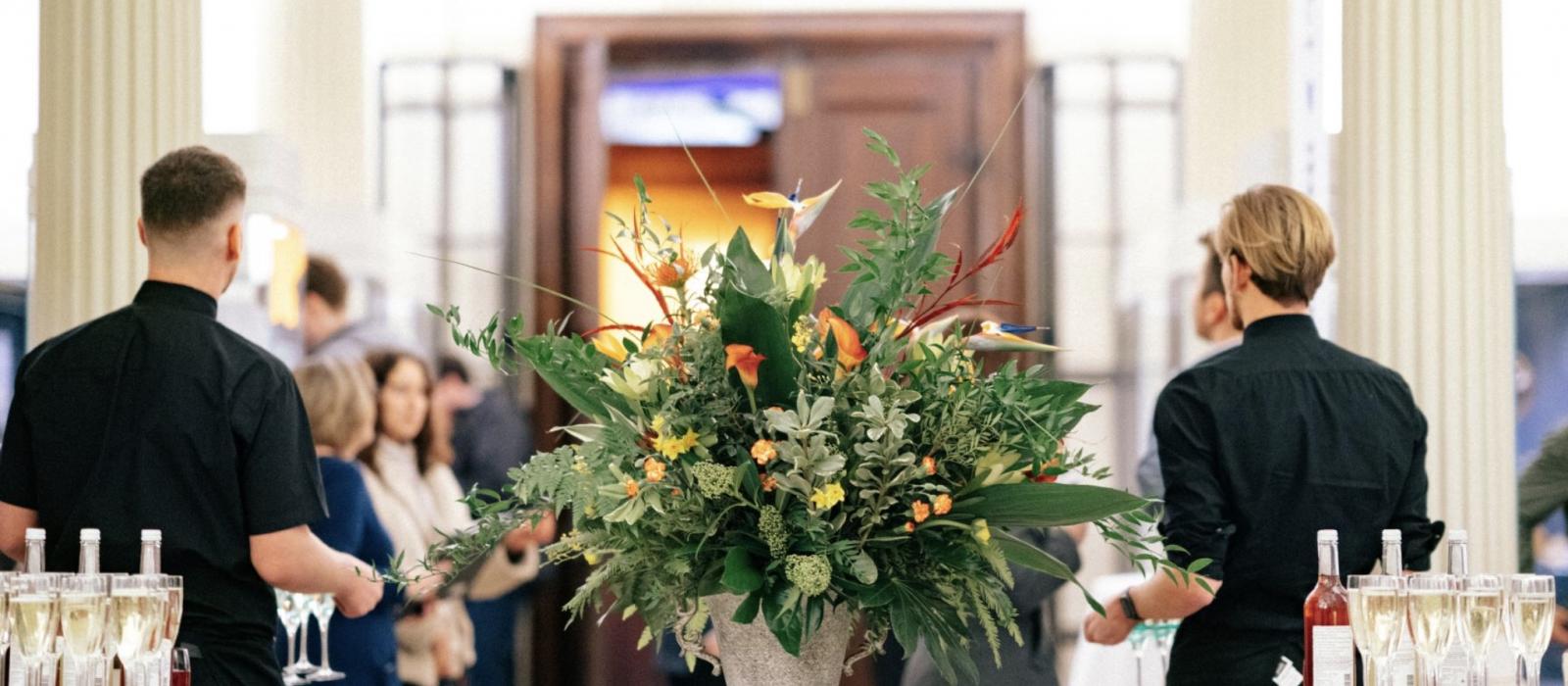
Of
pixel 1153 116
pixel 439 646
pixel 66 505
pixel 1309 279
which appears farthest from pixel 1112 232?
pixel 66 505

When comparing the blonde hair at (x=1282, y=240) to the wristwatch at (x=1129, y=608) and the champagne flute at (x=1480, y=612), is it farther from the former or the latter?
the champagne flute at (x=1480, y=612)

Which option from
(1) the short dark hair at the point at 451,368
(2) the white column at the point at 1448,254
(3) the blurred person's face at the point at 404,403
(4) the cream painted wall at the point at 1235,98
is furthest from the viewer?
(1) the short dark hair at the point at 451,368

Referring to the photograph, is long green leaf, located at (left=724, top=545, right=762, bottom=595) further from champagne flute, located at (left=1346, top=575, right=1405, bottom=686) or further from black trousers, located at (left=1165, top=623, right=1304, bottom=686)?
black trousers, located at (left=1165, top=623, right=1304, bottom=686)

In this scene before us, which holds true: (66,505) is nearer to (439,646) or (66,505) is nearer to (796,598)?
(796,598)

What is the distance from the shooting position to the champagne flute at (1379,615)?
5.83 ft

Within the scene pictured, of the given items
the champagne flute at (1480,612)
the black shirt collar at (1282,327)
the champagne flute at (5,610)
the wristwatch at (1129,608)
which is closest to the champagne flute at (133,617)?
the champagne flute at (5,610)

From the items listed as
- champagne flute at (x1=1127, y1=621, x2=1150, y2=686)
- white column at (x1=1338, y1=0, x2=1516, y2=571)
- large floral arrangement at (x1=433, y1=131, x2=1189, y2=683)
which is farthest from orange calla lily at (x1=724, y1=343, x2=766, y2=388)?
white column at (x1=1338, y1=0, x2=1516, y2=571)

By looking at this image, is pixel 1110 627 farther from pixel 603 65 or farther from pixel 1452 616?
pixel 603 65

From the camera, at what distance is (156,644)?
70.8 inches

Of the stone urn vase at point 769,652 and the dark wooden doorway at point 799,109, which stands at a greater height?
the dark wooden doorway at point 799,109

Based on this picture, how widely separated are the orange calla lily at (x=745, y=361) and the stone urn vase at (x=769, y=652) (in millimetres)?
258

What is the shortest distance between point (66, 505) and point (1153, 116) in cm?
399

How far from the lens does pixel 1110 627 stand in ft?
9.05

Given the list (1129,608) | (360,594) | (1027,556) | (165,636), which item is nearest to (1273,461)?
(1129,608)
